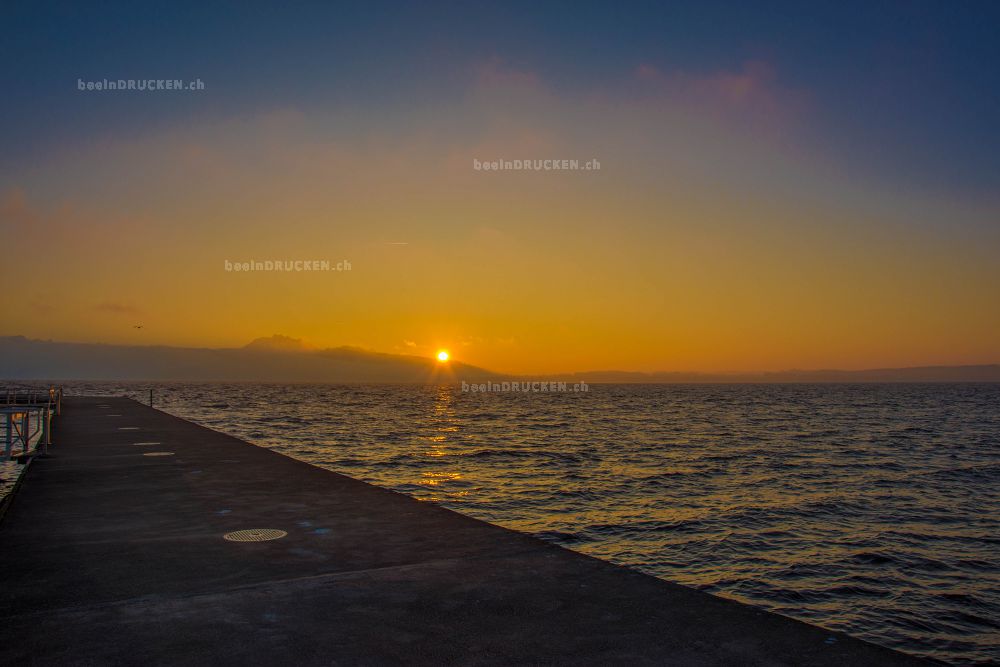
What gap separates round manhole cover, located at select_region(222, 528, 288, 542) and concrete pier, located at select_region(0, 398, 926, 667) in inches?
6.9

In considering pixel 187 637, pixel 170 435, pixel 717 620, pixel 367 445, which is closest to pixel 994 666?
pixel 717 620

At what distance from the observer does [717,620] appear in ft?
18.1

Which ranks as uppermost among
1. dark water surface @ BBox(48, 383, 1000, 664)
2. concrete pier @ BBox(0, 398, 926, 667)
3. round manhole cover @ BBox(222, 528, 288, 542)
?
concrete pier @ BBox(0, 398, 926, 667)

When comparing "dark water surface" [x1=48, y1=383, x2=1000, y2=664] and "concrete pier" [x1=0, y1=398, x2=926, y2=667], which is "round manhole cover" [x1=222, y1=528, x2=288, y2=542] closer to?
"concrete pier" [x1=0, y1=398, x2=926, y2=667]

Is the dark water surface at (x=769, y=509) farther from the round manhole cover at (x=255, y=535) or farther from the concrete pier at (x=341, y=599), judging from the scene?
the round manhole cover at (x=255, y=535)

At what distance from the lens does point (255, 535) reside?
27.6ft

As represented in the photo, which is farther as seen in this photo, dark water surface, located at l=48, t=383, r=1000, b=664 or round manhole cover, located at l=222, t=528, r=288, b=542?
dark water surface, located at l=48, t=383, r=1000, b=664

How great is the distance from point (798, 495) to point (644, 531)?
9.09 m

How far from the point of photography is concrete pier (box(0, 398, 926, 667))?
4812mm

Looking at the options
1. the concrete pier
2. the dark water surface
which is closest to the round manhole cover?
the concrete pier

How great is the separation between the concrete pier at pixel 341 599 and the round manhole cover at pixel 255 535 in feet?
0.57

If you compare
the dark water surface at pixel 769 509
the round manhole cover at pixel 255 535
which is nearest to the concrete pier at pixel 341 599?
the round manhole cover at pixel 255 535

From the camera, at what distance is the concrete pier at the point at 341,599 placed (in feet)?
15.8

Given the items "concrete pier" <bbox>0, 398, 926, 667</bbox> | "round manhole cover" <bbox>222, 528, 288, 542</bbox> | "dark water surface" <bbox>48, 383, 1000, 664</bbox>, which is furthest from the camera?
"dark water surface" <bbox>48, 383, 1000, 664</bbox>
